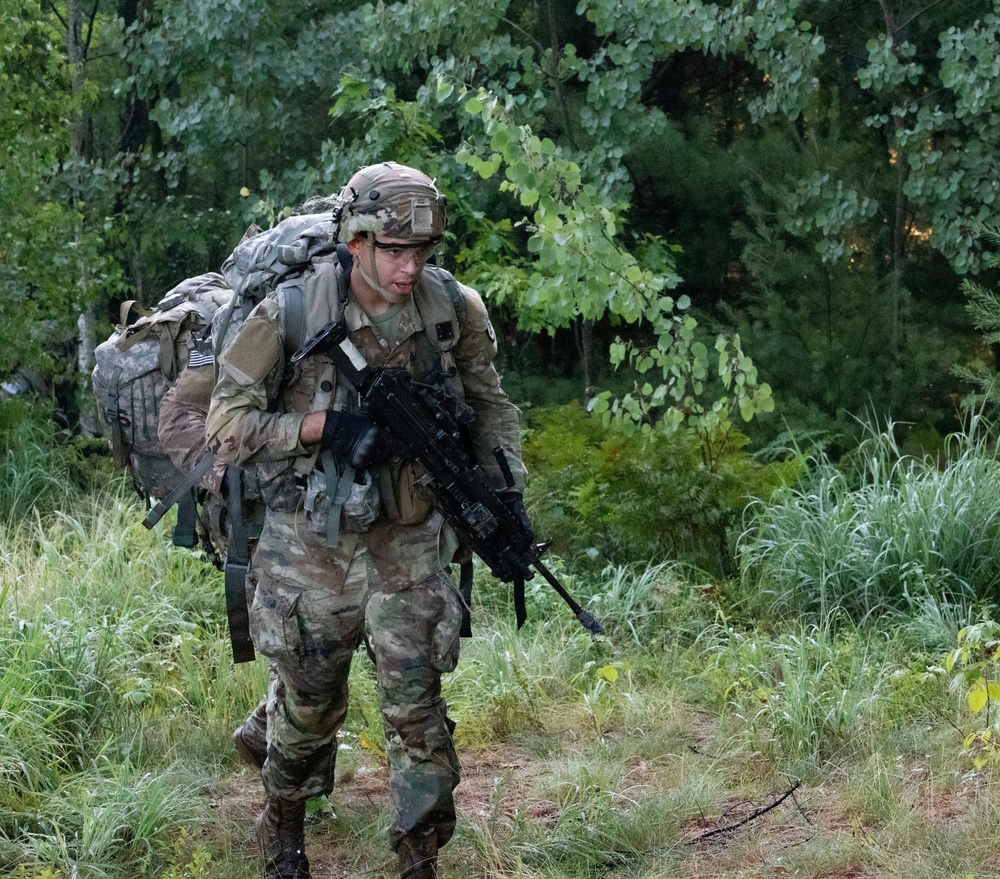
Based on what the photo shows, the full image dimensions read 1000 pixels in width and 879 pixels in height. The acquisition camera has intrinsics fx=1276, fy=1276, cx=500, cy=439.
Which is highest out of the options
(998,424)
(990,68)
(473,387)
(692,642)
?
(990,68)

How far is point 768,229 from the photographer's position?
8305mm

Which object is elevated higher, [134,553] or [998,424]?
[998,424]

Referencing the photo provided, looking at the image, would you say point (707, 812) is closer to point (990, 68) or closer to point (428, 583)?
point (428, 583)

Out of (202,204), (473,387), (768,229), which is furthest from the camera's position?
(202,204)

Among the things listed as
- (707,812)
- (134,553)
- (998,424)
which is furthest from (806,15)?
(707,812)

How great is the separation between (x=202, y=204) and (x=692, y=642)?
246 inches

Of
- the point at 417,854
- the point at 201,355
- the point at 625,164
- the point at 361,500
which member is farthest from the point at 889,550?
the point at 625,164

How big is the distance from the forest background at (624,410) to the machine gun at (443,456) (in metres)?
0.89

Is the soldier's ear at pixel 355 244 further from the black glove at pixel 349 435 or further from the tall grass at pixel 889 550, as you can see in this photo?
the tall grass at pixel 889 550

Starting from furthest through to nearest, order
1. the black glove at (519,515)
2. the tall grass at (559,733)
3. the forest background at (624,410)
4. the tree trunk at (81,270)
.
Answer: the tree trunk at (81,270) < the forest background at (624,410) < the tall grass at (559,733) < the black glove at (519,515)

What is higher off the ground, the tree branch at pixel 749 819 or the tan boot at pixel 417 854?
the tan boot at pixel 417 854

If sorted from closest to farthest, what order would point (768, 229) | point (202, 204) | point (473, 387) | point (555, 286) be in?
point (473, 387), point (555, 286), point (768, 229), point (202, 204)

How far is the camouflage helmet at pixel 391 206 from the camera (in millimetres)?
3461

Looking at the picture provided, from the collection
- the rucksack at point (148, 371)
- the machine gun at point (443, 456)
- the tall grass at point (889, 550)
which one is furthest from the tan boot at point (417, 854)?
the tall grass at point (889, 550)
